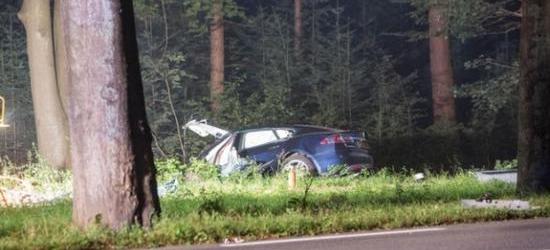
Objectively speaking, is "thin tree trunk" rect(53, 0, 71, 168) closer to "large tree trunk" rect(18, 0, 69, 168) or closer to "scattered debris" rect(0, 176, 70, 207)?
"large tree trunk" rect(18, 0, 69, 168)

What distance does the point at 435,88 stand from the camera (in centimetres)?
2639

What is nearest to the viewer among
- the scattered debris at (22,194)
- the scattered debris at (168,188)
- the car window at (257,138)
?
the scattered debris at (22,194)

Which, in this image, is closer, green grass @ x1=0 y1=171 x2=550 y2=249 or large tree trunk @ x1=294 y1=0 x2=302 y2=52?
green grass @ x1=0 y1=171 x2=550 y2=249

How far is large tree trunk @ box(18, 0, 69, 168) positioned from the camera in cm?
1981

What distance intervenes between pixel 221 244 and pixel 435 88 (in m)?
18.7

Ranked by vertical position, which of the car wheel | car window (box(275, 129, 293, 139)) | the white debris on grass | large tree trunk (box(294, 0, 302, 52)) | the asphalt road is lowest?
the asphalt road

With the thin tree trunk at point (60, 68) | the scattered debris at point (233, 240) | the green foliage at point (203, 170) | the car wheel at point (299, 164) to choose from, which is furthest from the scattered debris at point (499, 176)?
the thin tree trunk at point (60, 68)

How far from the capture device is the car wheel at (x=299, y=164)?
A: 1806 centimetres

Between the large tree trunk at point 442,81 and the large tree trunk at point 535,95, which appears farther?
the large tree trunk at point 442,81

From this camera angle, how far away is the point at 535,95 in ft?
41.2

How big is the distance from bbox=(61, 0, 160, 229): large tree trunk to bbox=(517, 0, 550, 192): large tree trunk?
6.46 metres

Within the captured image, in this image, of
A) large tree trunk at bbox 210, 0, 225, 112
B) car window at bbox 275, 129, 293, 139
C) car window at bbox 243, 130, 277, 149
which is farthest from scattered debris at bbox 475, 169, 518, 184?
large tree trunk at bbox 210, 0, 225, 112

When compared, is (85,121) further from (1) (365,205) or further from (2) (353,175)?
(2) (353,175)

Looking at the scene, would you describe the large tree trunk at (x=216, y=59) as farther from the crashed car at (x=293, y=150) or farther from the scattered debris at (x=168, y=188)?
the scattered debris at (x=168, y=188)
